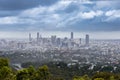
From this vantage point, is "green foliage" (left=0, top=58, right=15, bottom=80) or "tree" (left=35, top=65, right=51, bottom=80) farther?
"tree" (left=35, top=65, right=51, bottom=80)

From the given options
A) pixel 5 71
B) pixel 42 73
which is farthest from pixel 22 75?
pixel 42 73

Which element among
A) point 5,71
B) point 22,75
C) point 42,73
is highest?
point 5,71

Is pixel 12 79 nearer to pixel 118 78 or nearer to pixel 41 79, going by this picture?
pixel 41 79

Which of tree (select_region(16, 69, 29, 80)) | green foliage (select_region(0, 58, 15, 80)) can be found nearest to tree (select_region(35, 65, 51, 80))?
tree (select_region(16, 69, 29, 80))

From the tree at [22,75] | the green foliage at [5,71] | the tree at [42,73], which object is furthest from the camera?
the tree at [42,73]

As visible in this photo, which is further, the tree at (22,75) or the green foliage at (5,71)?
the tree at (22,75)

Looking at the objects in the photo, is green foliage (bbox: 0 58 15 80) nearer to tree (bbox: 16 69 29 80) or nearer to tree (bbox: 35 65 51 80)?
tree (bbox: 16 69 29 80)

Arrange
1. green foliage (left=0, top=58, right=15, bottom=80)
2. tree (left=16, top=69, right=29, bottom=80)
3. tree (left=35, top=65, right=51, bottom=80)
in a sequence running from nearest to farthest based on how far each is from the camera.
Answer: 1. green foliage (left=0, top=58, right=15, bottom=80)
2. tree (left=16, top=69, right=29, bottom=80)
3. tree (left=35, top=65, right=51, bottom=80)

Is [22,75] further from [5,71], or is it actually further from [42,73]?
[42,73]

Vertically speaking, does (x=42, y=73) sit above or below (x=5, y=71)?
below

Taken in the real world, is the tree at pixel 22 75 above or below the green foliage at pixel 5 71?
below

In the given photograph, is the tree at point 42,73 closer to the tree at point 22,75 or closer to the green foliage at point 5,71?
the tree at point 22,75

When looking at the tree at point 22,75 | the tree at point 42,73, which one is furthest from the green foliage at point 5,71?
the tree at point 42,73

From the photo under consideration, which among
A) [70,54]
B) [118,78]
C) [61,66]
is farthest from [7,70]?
[70,54]
